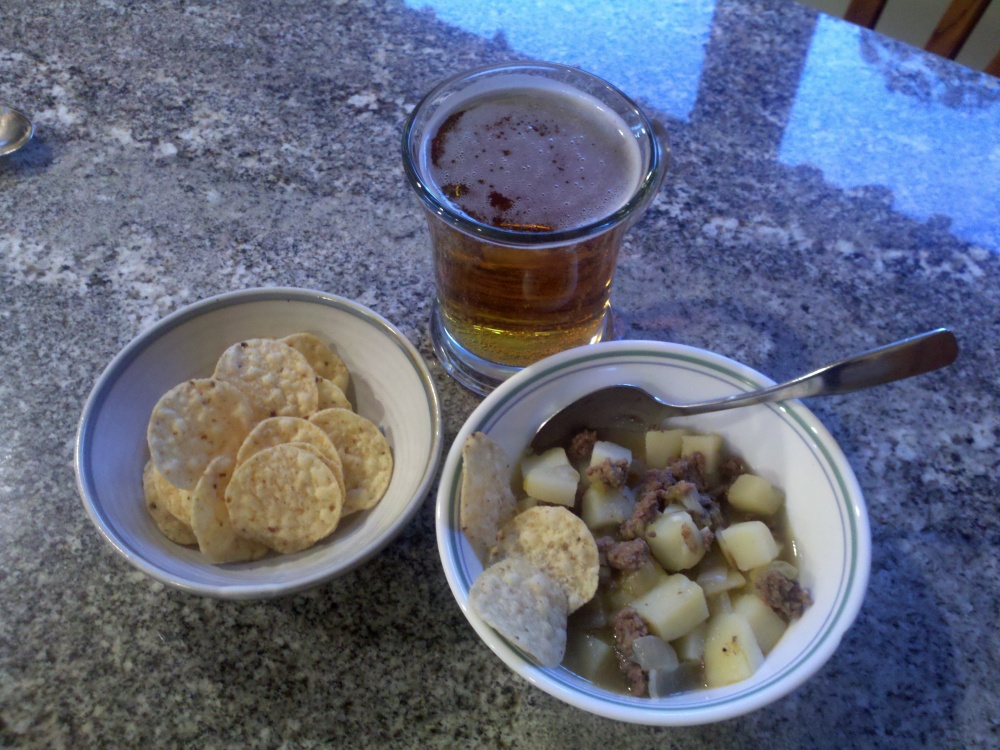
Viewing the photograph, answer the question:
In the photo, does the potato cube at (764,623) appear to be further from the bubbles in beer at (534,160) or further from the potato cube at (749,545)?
the bubbles in beer at (534,160)

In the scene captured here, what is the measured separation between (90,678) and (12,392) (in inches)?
18.9

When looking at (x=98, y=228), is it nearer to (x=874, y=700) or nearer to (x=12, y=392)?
(x=12, y=392)

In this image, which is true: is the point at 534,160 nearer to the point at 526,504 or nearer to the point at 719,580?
the point at 526,504

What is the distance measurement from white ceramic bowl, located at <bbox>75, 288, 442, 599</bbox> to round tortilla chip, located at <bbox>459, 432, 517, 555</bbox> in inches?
2.1

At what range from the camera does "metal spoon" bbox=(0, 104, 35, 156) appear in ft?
4.70


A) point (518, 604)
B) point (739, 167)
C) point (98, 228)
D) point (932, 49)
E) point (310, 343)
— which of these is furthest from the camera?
point (932, 49)

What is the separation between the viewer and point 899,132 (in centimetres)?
153

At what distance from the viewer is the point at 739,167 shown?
1.46 m

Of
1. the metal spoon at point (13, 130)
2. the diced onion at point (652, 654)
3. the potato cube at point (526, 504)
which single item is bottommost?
the metal spoon at point (13, 130)

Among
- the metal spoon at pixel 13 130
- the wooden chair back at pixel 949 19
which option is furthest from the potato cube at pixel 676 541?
the wooden chair back at pixel 949 19

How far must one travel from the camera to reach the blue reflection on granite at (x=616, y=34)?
1.61 m

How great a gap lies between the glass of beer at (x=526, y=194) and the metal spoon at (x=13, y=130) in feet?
3.01

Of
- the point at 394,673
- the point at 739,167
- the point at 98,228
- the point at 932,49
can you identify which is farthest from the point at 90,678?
the point at 932,49

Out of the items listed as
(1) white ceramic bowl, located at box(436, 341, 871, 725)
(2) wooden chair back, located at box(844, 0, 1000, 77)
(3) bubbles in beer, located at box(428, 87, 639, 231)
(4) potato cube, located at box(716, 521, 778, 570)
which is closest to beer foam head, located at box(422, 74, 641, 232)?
(3) bubbles in beer, located at box(428, 87, 639, 231)
